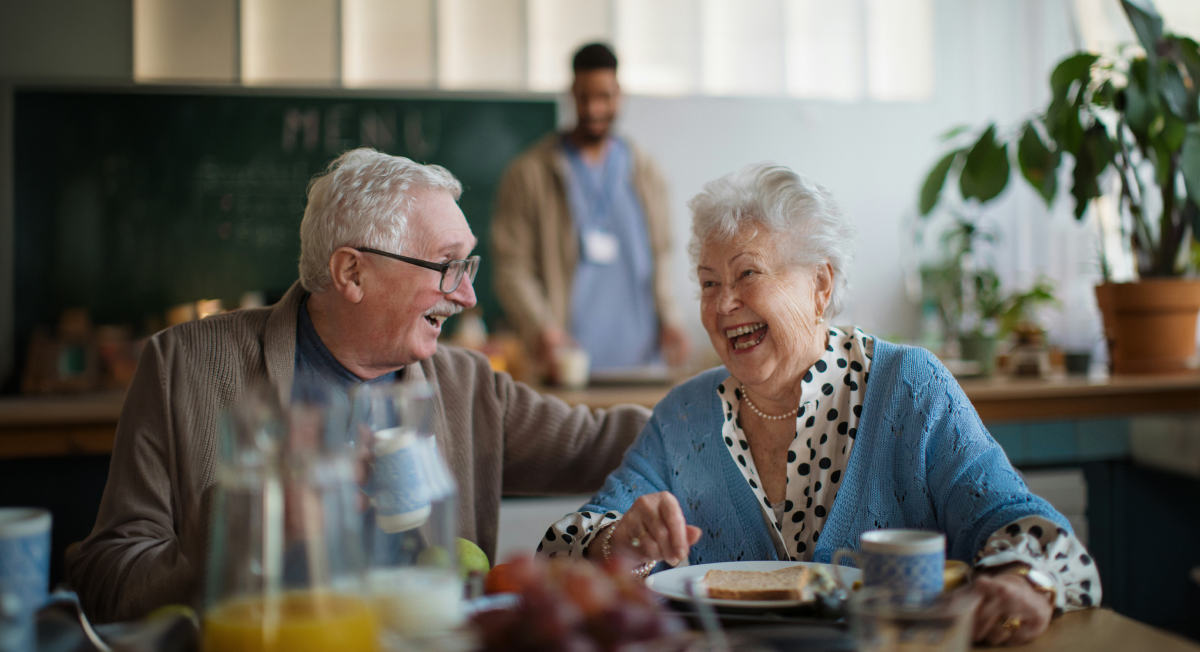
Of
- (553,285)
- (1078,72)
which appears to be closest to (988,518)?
(1078,72)

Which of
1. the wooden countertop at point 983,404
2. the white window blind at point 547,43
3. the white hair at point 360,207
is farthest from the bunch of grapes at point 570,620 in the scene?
the white window blind at point 547,43

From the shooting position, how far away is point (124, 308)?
178 inches

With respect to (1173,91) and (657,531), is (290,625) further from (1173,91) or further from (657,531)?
(1173,91)

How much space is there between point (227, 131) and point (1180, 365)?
4343 millimetres

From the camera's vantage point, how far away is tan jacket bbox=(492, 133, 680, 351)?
158 inches

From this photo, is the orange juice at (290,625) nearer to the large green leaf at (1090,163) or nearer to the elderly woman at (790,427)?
the elderly woman at (790,427)

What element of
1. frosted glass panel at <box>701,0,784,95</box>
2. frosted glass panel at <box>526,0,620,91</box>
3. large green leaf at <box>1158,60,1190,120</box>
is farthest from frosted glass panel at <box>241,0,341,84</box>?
large green leaf at <box>1158,60,1190,120</box>

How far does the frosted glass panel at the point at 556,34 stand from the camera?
5.10m

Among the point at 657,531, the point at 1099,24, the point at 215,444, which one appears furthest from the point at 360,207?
the point at 1099,24

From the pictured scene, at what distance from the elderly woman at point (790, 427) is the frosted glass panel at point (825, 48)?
4.26 m

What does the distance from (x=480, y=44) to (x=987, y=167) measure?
3.05 m

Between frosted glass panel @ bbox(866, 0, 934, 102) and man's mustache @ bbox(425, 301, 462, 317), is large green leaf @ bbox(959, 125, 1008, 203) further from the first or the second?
frosted glass panel @ bbox(866, 0, 934, 102)

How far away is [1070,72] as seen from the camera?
2.72 metres

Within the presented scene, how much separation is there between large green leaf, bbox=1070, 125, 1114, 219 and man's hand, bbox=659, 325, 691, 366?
5.60 ft
